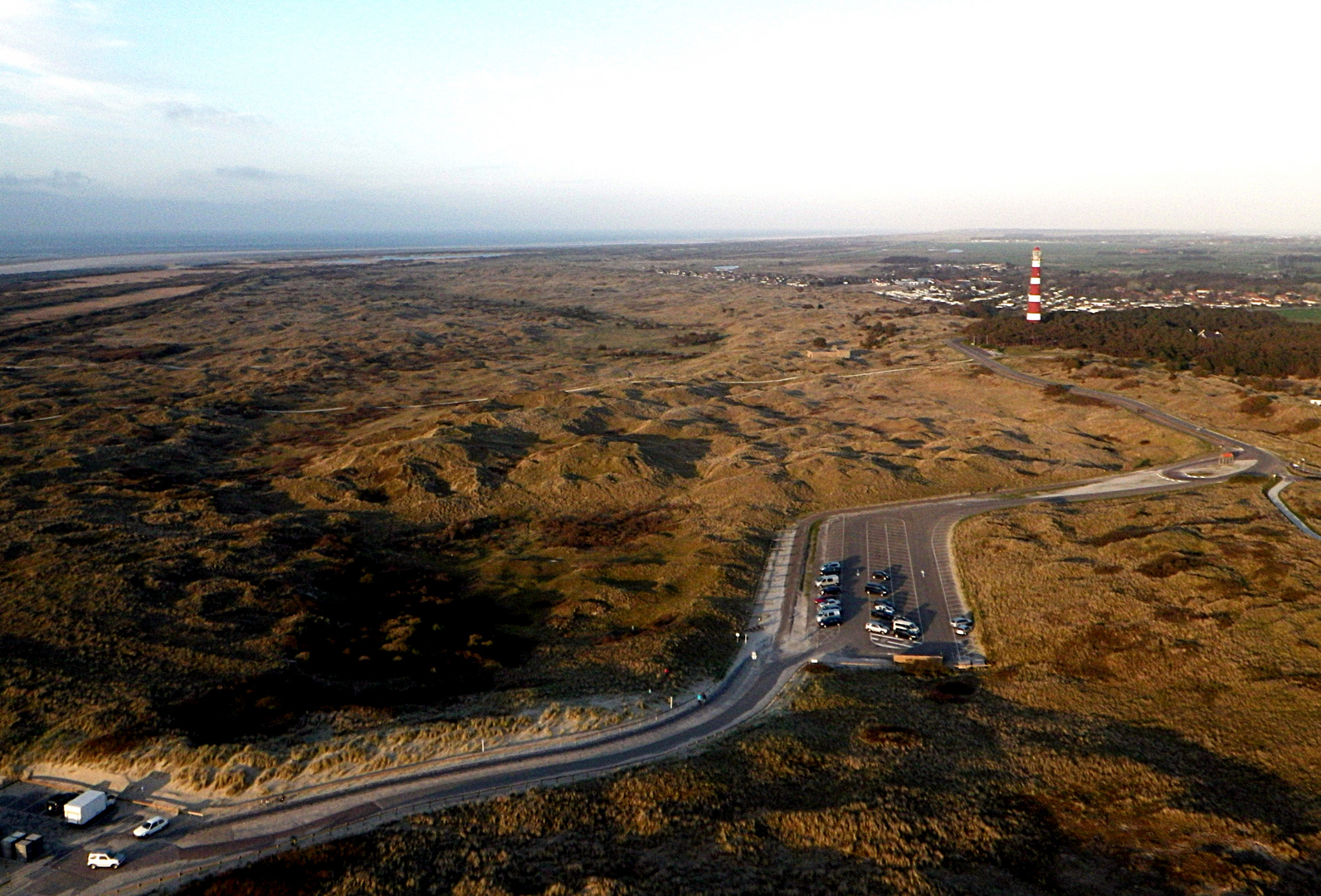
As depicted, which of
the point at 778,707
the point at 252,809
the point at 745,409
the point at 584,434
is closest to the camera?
the point at 252,809

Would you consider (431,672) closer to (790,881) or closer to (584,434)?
(790,881)

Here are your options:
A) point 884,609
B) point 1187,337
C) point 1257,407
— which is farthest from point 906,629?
point 1187,337

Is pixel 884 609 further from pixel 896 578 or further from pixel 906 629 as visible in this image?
pixel 896 578

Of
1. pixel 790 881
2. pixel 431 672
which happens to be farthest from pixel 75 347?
pixel 790 881

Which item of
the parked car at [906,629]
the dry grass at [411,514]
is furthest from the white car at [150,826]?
the parked car at [906,629]

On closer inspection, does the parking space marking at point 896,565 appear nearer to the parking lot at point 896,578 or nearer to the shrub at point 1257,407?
the parking lot at point 896,578
